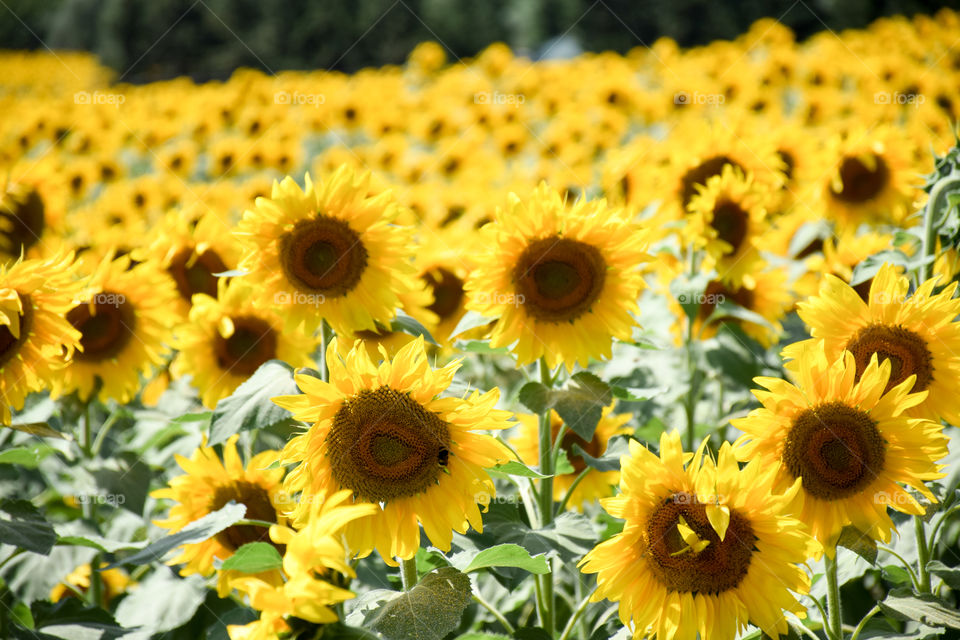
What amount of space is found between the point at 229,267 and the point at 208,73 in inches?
1002

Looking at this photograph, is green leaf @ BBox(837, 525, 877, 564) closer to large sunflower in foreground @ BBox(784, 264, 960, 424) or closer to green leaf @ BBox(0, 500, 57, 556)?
large sunflower in foreground @ BBox(784, 264, 960, 424)

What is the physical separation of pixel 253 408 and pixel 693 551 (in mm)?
1209

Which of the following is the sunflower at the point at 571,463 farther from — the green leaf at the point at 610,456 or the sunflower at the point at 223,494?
the sunflower at the point at 223,494

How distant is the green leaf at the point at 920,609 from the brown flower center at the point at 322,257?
167 cm

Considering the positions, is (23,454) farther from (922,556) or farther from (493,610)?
(922,556)

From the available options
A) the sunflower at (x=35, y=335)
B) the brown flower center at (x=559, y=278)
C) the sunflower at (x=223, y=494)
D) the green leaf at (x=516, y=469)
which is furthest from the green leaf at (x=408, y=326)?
the sunflower at (x=35, y=335)

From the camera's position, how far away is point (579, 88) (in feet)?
29.3

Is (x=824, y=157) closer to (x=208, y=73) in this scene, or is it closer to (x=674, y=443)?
(x=674, y=443)

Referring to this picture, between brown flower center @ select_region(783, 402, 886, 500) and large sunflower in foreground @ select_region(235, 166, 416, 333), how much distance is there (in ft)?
3.89

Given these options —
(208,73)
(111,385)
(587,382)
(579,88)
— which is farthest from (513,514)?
(208,73)

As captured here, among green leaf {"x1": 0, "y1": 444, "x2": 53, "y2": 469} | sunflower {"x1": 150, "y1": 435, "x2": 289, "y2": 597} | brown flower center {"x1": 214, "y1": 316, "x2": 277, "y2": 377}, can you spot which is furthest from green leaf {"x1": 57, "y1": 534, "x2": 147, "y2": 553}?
brown flower center {"x1": 214, "y1": 316, "x2": 277, "y2": 377}

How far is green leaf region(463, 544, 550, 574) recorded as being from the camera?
6.19 feet

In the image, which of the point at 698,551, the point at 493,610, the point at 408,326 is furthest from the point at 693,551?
the point at 408,326

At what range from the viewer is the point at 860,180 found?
4.14 m
